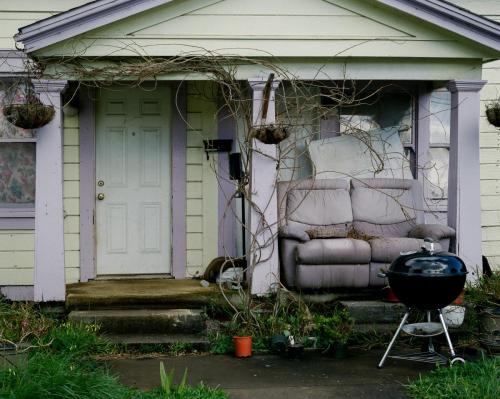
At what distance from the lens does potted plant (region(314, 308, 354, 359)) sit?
6.96 m

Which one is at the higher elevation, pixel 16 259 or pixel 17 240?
pixel 17 240

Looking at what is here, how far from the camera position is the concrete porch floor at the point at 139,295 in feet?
24.9

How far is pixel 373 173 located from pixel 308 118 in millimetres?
1021

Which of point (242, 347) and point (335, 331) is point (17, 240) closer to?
point (242, 347)

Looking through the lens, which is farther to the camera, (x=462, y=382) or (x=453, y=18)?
(x=453, y=18)

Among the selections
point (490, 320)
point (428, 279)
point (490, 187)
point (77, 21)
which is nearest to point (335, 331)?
point (428, 279)

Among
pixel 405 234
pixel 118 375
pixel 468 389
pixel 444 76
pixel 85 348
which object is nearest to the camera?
pixel 468 389

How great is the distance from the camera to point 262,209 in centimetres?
784

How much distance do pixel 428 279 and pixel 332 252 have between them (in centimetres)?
178

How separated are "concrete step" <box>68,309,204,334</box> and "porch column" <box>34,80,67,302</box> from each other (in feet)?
1.40

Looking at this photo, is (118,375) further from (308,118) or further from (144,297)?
(308,118)

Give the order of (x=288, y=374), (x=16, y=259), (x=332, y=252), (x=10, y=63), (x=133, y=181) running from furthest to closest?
(x=133, y=181), (x=16, y=259), (x=10, y=63), (x=332, y=252), (x=288, y=374)

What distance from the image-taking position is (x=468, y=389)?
5.46m

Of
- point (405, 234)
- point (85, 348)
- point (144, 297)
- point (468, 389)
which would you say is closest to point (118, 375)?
point (85, 348)
